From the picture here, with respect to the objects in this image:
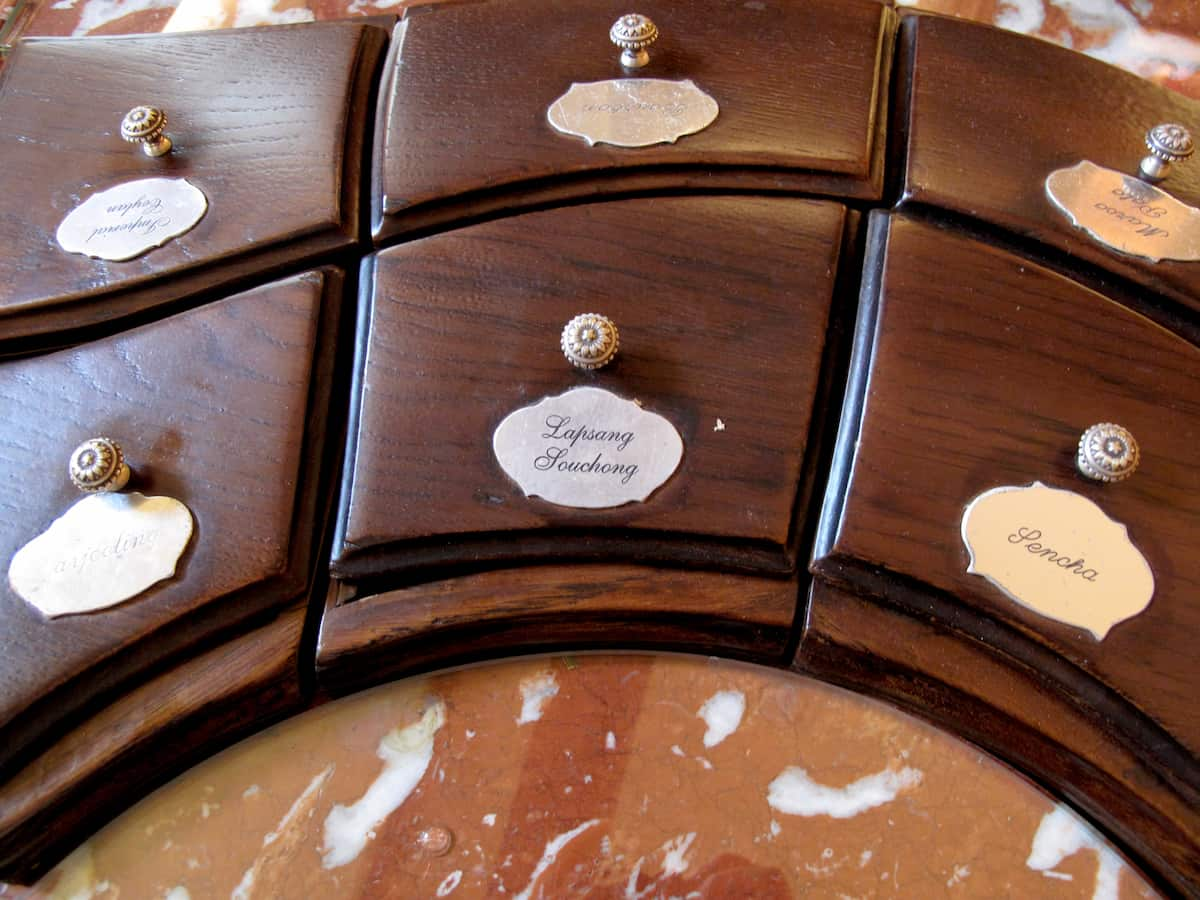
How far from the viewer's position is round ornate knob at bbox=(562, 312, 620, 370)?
2.18ft

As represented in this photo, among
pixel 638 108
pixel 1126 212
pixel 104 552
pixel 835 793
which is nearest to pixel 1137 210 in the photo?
pixel 1126 212

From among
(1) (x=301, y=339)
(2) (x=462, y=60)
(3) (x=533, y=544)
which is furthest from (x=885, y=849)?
(2) (x=462, y=60)

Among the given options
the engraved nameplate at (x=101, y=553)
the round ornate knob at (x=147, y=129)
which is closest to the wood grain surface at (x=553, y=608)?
the engraved nameplate at (x=101, y=553)

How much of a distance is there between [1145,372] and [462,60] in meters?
0.63

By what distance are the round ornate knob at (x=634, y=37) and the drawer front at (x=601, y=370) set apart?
0.51 feet

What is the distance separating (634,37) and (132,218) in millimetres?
464

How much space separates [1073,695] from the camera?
0.62 m

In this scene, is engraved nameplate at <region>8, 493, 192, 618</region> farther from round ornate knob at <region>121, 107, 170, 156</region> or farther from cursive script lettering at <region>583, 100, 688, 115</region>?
cursive script lettering at <region>583, 100, 688, 115</region>

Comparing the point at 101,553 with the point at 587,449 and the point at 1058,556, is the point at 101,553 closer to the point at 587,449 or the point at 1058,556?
the point at 587,449

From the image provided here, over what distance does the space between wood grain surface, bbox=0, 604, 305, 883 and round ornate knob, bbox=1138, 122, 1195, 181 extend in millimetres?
783

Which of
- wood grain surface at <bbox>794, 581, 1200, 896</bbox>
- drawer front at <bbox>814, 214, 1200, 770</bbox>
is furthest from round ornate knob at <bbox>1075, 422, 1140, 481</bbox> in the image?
wood grain surface at <bbox>794, 581, 1200, 896</bbox>

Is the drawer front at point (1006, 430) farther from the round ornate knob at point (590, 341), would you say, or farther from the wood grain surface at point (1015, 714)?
the round ornate knob at point (590, 341)

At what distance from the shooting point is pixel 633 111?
2.58 feet

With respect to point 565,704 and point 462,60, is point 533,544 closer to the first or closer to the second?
point 565,704
